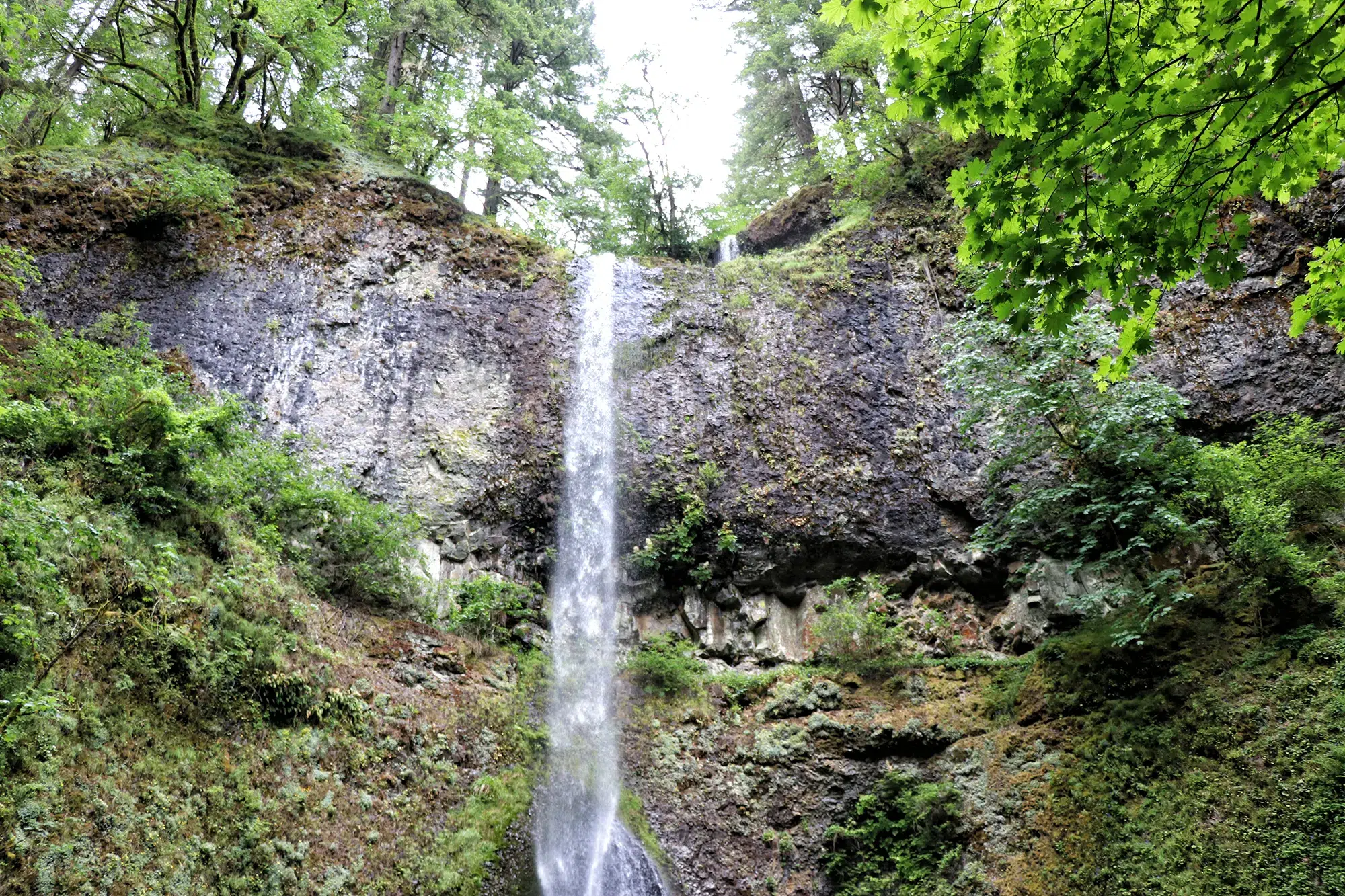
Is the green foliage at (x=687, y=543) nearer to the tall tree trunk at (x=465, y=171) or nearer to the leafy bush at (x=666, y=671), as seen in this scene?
the leafy bush at (x=666, y=671)

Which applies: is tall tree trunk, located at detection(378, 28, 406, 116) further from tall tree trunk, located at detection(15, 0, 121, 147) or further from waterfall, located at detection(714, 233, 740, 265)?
waterfall, located at detection(714, 233, 740, 265)

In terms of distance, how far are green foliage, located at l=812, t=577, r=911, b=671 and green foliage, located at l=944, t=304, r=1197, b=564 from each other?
1.84m

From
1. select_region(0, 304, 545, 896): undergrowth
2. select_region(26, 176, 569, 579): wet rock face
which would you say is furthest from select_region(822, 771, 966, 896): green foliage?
select_region(26, 176, 569, 579): wet rock face

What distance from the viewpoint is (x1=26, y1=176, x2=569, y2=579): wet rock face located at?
9789 mm

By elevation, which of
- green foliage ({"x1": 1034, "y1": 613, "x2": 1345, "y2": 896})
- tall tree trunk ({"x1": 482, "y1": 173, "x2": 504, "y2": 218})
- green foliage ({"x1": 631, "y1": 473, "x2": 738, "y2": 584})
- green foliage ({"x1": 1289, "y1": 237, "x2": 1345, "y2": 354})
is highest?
tall tree trunk ({"x1": 482, "y1": 173, "x2": 504, "y2": 218})

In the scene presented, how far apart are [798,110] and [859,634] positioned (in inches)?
580

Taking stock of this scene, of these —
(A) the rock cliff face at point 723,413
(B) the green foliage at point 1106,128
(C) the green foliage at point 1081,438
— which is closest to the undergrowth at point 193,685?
(A) the rock cliff face at point 723,413

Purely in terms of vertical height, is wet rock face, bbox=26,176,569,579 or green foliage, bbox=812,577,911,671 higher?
wet rock face, bbox=26,176,569,579

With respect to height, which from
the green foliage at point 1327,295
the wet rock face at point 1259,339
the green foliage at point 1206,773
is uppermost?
the wet rock face at point 1259,339

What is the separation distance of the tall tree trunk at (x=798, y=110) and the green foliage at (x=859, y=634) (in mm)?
12857

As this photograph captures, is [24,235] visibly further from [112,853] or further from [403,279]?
[112,853]

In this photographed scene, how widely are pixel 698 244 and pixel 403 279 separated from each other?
21.8 feet

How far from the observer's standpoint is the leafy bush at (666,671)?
9.29 m

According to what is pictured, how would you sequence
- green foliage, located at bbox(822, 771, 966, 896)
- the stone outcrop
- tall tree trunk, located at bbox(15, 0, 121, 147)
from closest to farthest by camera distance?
green foliage, located at bbox(822, 771, 966, 896), tall tree trunk, located at bbox(15, 0, 121, 147), the stone outcrop
